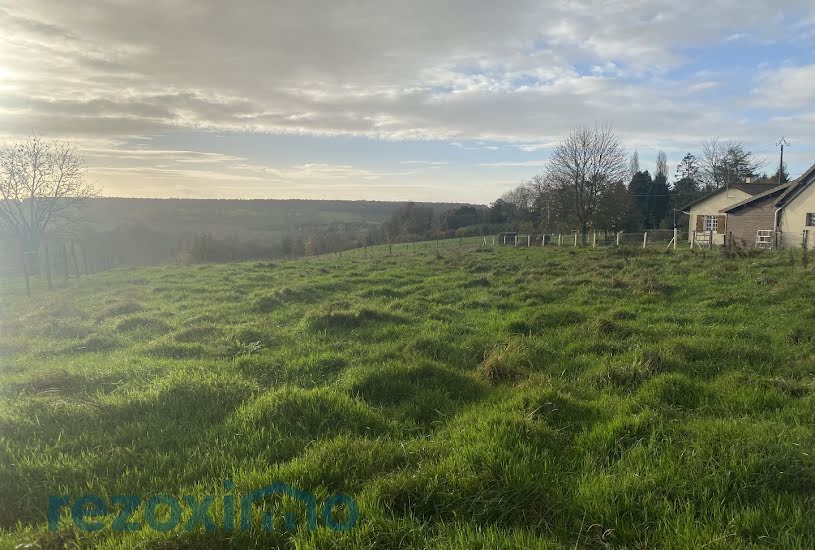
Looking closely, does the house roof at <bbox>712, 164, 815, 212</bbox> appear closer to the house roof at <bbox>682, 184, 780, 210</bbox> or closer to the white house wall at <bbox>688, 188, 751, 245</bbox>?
the white house wall at <bbox>688, 188, 751, 245</bbox>

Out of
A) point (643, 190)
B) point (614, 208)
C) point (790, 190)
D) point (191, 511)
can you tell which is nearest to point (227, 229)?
point (614, 208)

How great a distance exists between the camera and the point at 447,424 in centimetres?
525

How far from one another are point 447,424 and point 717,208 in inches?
1826

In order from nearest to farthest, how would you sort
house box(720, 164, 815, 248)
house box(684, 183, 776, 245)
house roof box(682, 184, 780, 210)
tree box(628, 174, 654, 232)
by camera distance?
house box(720, 164, 815, 248)
house box(684, 183, 776, 245)
house roof box(682, 184, 780, 210)
tree box(628, 174, 654, 232)

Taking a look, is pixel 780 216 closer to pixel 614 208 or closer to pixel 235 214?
pixel 614 208

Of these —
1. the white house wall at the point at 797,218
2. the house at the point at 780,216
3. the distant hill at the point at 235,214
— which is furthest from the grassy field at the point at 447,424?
the distant hill at the point at 235,214

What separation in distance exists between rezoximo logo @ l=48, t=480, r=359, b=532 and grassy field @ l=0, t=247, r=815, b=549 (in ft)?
0.21

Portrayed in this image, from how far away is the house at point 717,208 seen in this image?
39.0 m

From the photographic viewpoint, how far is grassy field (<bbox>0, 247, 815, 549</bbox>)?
3.30 meters

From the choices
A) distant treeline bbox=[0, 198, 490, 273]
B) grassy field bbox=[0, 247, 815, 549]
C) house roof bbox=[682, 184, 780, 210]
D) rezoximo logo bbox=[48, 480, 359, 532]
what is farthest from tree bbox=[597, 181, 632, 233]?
rezoximo logo bbox=[48, 480, 359, 532]

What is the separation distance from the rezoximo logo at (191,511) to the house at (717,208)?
139ft

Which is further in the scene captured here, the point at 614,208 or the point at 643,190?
the point at 643,190

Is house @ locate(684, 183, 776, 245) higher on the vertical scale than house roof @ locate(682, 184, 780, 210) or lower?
lower

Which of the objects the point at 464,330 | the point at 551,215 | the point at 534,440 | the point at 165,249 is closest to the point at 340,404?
the point at 534,440
